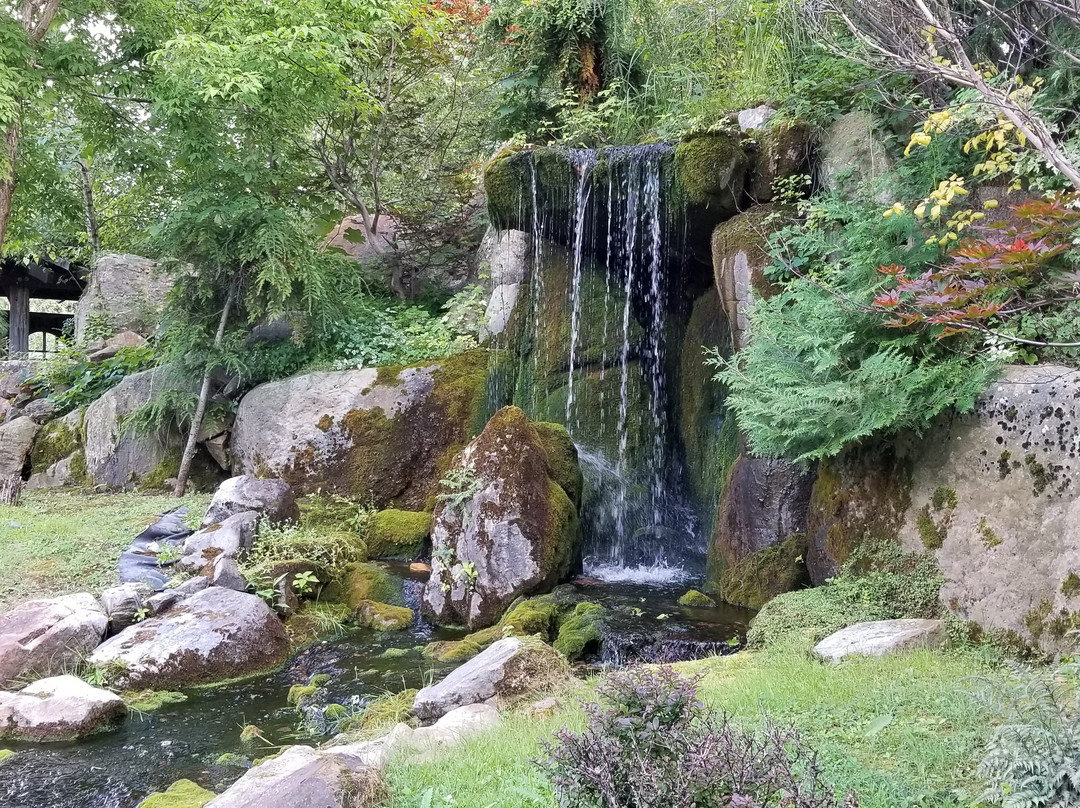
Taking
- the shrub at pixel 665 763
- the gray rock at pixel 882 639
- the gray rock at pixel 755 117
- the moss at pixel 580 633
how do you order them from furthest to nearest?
the gray rock at pixel 755 117
the moss at pixel 580 633
the gray rock at pixel 882 639
the shrub at pixel 665 763

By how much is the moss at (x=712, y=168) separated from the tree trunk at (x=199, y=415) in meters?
6.86

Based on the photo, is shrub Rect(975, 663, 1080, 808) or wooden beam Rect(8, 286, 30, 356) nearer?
shrub Rect(975, 663, 1080, 808)

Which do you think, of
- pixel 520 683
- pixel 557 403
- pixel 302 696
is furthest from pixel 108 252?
pixel 520 683

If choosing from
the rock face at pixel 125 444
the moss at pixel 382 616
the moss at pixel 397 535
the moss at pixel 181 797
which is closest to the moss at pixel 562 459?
the moss at pixel 397 535

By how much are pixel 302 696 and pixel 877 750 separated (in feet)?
13.7

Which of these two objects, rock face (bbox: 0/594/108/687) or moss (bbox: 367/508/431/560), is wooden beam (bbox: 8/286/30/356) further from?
rock face (bbox: 0/594/108/687)

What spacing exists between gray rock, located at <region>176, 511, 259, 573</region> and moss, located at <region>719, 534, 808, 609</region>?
4.89m

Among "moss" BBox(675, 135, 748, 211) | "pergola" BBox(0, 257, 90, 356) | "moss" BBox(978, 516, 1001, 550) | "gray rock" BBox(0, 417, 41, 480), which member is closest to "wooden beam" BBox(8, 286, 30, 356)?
"pergola" BBox(0, 257, 90, 356)

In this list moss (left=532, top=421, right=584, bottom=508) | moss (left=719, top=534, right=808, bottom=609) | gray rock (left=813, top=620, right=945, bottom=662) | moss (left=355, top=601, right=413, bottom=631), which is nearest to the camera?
gray rock (left=813, top=620, right=945, bottom=662)

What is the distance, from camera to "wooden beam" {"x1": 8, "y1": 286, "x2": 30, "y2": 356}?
21.2 m

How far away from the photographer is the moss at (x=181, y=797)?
13.0 ft

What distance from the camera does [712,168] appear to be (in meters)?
8.69

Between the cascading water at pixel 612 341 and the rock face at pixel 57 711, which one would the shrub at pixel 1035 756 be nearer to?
the rock face at pixel 57 711

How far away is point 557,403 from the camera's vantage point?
10.7 metres
